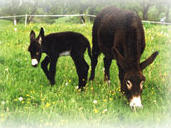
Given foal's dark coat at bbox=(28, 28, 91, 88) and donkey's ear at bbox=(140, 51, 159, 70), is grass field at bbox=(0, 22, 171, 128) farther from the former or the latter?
donkey's ear at bbox=(140, 51, 159, 70)

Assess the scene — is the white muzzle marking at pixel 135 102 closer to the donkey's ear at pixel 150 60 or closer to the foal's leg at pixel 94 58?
the donkey's ear at pixel 150 60

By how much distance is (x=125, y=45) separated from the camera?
5020 mm

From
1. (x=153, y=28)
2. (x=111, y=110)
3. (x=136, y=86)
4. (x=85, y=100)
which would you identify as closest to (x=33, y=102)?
(x=85, y=100)

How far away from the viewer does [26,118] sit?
458cm

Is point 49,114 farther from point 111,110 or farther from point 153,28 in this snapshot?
point 153,28

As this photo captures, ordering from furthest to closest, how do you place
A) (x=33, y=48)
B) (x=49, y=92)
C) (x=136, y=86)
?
1. (x=33, y=48)
2. (x=49, y=92)
3. (x=136, y=86)

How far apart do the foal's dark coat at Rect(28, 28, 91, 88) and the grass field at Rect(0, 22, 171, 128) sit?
0.51ft

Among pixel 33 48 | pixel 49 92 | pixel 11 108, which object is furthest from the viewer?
pixel 33 48

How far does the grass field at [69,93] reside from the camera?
4.51 m

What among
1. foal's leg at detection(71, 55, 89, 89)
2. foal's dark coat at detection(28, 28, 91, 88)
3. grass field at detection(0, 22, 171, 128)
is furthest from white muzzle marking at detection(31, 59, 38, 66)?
foal's leg at detection(71, 55, 89, 89)

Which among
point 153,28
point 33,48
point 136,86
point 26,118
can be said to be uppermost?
point 153,28

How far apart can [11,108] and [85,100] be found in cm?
136

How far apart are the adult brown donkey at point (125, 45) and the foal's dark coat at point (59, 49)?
17.5 inches

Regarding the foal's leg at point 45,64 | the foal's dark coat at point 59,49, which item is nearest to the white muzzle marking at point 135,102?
the foal's dark coat at point 59,49
